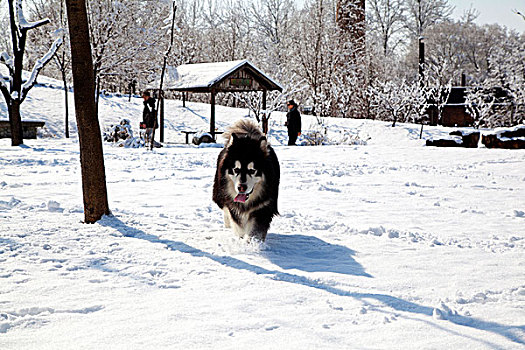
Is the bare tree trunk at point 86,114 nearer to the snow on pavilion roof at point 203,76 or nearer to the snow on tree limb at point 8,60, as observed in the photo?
the snow on tree limb at point 8,60

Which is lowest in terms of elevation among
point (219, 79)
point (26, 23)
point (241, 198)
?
point (241, 198)

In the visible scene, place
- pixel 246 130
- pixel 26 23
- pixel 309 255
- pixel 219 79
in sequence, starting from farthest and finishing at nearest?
1. pixel 219 79
2. pixel 26 23
3. pixel 246 130
4. pixel 309 255

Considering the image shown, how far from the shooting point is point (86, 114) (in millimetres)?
4984

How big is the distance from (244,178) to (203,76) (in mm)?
20857

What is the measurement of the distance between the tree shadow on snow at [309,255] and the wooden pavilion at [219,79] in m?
18.7

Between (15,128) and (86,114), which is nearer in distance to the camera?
(86,114)

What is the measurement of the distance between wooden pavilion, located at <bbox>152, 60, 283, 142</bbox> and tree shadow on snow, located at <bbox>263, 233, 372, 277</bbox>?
18687 millimetres

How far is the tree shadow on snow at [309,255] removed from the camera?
3.83 m

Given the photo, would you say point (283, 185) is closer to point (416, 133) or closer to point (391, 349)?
point (391, 349)

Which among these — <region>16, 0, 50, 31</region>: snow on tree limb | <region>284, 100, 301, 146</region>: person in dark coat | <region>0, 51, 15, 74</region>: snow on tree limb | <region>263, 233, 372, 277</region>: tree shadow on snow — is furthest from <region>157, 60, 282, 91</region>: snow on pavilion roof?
<region>263, 233, 372, 277</region>: tree shadow on snow

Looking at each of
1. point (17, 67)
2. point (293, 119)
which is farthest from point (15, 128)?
point (293, 119)

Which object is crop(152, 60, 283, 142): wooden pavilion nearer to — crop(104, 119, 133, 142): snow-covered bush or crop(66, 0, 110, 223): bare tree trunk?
crop(104, 119, 133, 142): snow-covered bush

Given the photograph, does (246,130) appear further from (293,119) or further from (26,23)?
(26,23)

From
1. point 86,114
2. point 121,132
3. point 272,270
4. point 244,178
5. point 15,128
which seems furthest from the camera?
point 121,132
